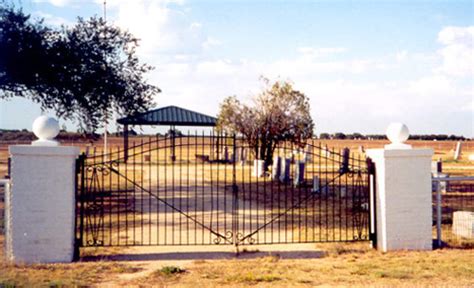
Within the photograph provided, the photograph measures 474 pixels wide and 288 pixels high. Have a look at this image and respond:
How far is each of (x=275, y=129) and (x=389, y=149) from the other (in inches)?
714

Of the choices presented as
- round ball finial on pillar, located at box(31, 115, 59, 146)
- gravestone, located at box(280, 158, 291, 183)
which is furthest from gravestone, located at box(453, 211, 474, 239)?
gravestone, located at box(280, 158, 291, 183)

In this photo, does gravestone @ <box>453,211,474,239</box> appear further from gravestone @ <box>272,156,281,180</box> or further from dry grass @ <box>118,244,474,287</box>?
gravestone @ <box>272,156,281,180</box>

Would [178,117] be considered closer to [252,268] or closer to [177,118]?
[177,118]

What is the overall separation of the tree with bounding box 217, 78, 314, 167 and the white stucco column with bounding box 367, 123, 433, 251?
55.8 feet

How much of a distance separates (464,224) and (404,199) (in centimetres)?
235

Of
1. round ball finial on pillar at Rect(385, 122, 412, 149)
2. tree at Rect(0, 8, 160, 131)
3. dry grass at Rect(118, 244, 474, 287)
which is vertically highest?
tree at Rect(0, 8, 160, 131)

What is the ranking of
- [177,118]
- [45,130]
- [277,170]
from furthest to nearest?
[177,118], [277,170], [45,130]

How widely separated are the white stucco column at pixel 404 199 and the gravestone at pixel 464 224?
1.74 m

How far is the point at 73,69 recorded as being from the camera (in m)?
16.2

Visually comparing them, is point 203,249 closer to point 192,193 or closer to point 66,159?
point 66,159

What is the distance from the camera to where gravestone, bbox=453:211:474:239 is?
10.1 meters

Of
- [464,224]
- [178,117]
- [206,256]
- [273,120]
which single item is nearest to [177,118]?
[178,117]

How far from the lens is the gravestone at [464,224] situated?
1014 cm

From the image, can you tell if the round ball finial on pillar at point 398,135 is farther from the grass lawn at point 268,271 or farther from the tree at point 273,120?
the tree at point 273,120
